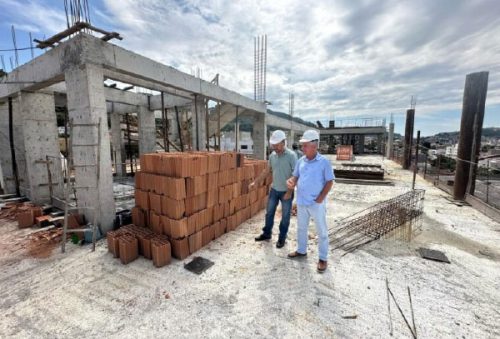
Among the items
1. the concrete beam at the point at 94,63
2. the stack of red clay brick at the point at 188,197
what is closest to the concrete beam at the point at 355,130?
the concrete beam at the point at 94,63

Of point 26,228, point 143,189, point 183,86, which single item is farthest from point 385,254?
point 26,228

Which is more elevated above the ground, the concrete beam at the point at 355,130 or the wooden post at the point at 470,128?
the concrete beam at the point at 355,130

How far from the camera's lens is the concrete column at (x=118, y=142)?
10109 millimetres

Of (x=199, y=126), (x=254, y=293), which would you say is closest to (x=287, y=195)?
(x=254, y=293)

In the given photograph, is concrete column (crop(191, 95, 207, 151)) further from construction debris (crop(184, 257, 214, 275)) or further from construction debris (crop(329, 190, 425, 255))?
construction debris (crop(329, 190, 425, 255))

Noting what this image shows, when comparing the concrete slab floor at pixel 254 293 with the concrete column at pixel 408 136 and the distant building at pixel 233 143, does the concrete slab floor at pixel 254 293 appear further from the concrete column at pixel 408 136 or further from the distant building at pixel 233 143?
the distant building at pixel 233 143

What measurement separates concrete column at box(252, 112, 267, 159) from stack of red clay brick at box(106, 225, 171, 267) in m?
9.08

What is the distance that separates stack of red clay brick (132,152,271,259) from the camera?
3254 mm

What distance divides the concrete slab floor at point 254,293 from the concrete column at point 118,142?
7.36 m

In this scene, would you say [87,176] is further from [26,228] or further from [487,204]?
[487,204]

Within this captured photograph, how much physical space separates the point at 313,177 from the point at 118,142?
10.7 meters

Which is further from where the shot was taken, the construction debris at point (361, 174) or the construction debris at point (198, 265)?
the construction debris at point (361, 174)

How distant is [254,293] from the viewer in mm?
A: 2539

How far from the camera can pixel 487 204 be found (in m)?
5.25
